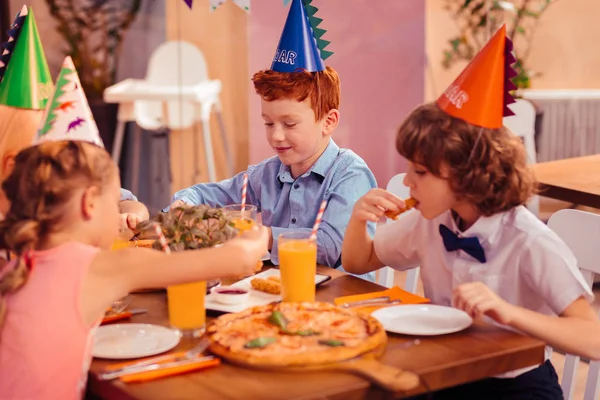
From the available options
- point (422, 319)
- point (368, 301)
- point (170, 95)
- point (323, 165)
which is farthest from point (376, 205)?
point (170, 95)

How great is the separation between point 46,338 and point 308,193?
3.82 feet

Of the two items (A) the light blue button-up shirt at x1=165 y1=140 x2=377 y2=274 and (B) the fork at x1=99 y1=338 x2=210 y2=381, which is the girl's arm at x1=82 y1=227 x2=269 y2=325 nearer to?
(B) the fork at x1=99 y1=338 x2=210 y2=381

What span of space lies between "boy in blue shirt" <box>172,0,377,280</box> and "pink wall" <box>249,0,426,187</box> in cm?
211

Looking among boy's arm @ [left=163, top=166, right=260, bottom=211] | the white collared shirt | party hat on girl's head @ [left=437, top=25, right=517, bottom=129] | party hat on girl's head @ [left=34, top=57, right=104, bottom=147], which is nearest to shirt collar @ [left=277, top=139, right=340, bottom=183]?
boy's arm @ [left=163, top=166, right=260, bottom=211]

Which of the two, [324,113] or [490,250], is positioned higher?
[324,113]

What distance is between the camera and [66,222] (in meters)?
1.58

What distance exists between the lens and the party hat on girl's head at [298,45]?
2.38 meters

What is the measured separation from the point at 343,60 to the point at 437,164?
3.20 metres

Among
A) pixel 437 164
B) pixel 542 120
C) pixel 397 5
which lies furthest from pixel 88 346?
pixel 542 120

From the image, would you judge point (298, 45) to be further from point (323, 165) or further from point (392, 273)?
point (392, 273)

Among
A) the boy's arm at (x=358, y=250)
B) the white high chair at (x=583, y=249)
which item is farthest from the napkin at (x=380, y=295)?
the white high chair at (x=583, y=249)

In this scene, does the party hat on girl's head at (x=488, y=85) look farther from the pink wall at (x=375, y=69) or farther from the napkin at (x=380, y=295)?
the pink wall at (x=375, y=69)

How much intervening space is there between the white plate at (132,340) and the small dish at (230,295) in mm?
182

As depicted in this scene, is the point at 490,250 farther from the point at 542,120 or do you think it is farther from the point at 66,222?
the point at 542,120
